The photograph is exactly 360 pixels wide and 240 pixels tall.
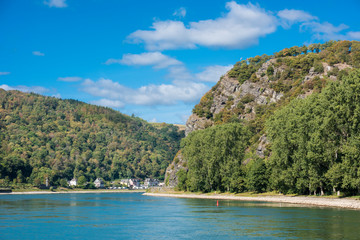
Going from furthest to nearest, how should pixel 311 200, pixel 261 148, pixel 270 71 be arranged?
1. pixel 270 71
2. pixel 261 148
3. pixel 311 200

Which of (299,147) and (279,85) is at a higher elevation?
(279,85)

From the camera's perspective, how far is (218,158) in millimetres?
121688

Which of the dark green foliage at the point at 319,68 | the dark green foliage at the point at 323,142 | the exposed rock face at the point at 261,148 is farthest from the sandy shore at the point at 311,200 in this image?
the dark green foliage at the point at 319,68

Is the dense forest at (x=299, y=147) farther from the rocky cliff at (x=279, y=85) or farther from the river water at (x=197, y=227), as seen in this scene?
the river water at (x=197, y=227)

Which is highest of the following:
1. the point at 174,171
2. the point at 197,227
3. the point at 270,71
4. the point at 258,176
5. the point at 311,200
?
the point at 270,71

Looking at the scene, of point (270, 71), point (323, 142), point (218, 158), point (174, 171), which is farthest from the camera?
point (270, 71)

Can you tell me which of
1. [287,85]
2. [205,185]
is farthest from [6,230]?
[287,85]

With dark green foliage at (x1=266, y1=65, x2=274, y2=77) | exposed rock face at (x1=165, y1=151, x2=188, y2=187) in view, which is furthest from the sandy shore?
dark green foliage at (x1=266, y1=65, x2=274, y2=77)

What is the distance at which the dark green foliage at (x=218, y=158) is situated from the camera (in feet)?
390

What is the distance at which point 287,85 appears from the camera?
7106 inches

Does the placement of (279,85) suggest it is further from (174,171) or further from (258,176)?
(258,176)

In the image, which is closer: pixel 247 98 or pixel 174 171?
pixel 174 171

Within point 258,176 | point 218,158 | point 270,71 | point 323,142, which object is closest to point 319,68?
point 270,71

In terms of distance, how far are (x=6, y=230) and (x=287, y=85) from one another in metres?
151
